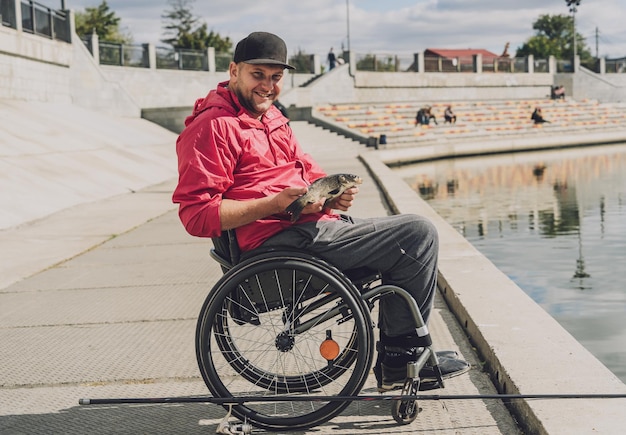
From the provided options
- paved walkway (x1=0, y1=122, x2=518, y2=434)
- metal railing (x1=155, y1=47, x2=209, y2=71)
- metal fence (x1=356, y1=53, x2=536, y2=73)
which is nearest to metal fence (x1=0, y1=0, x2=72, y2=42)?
metal railing (x1=155, y1=47, x2=209, y2=71)

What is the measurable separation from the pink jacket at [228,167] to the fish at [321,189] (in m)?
0.17

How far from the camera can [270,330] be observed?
12.1ft

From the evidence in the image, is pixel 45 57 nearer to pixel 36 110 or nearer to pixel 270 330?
pixel 36 110

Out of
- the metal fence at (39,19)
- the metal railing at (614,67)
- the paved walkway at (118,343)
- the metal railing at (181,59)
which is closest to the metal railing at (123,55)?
the metal railing at (181,59)

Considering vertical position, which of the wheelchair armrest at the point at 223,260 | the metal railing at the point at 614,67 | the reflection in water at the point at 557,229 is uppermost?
the metal railing at the point at 614,67

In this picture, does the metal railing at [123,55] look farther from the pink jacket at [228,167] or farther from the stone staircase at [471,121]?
the pink jacket at [228,167]

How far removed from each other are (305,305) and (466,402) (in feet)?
2.82

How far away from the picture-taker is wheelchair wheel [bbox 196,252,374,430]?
3.33m

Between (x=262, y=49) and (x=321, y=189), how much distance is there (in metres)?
0.62

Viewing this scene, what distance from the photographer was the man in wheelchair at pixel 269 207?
3.37 metres

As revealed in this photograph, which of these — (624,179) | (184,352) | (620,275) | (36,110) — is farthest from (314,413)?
(36,110)

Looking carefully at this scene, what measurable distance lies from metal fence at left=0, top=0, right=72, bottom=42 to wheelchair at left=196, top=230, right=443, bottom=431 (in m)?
22.3

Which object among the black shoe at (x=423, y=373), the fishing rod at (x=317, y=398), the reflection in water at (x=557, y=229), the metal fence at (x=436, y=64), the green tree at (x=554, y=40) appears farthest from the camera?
the green tree at (x=554, y=40)

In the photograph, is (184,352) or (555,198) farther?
(555,198)
